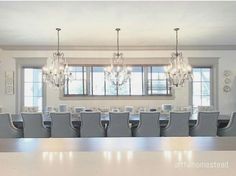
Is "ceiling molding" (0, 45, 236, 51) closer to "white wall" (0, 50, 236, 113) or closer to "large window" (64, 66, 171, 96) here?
"white wall" (0, 50, 236, 113)

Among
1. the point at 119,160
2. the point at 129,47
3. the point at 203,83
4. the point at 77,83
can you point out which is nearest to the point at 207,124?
the point at 203,83

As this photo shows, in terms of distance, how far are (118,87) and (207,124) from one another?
3.57m

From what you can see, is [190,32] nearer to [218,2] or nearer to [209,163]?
[218,2]

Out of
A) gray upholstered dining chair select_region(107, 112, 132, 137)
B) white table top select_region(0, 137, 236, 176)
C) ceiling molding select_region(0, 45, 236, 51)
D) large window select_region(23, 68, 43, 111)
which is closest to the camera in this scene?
white table top select_region(0, 137, 236, 176)

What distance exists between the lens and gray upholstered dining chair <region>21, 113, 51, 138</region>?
4.75 meters

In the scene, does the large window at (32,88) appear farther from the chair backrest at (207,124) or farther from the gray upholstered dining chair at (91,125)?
the chair backrest at (207,124)

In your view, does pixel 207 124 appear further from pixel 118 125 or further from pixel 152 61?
pixel 152 61

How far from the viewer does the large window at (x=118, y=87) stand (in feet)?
26.2

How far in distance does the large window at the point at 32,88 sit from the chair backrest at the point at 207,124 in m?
4.85

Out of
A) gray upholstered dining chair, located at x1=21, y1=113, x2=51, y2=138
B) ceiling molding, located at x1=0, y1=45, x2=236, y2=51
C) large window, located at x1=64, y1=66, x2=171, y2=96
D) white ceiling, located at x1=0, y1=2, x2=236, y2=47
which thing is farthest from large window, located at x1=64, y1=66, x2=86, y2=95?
gray upholstered dining chair, located at x1=21, y1=113, x2=51, y2=138

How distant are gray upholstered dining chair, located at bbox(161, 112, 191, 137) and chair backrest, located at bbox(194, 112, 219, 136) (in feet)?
0.78

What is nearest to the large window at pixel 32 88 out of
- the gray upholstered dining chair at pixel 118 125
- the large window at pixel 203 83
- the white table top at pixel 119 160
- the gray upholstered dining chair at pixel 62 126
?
the gray upholstered dining chair at pixel 62 126

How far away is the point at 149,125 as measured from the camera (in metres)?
4.74

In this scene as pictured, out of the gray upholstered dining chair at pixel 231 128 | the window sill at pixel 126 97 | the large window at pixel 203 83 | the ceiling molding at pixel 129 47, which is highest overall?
the ceiling molding at pixel 129 47
